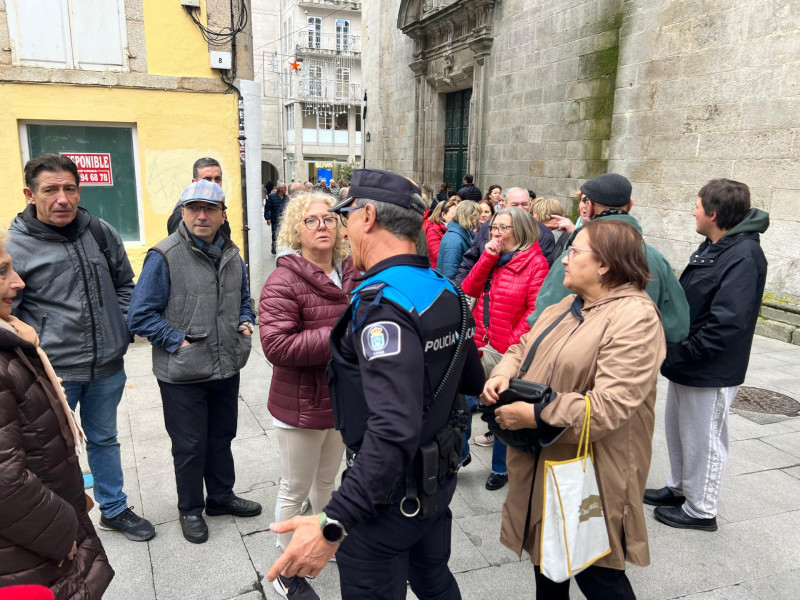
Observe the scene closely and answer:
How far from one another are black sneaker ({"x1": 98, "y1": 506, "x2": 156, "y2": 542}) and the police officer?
182 centimetres

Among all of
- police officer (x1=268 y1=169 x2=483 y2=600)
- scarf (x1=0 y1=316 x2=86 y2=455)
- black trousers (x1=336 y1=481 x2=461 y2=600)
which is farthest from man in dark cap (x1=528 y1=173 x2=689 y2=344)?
scarf (x1=0 y1=316 x2=86 y2=455)

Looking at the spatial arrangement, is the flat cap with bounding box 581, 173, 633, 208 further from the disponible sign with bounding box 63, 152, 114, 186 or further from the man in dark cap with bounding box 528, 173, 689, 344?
the disponible sign with bounding box 63, 152, 114, 186

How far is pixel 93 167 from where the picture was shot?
260 inches

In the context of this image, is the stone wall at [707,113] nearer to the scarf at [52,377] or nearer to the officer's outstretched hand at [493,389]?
the officer's outstretched hand at [493,389]

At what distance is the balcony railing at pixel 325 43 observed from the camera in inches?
1646

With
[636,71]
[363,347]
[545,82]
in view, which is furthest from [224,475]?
[545,82]

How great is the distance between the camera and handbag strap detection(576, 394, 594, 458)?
2.03 metres

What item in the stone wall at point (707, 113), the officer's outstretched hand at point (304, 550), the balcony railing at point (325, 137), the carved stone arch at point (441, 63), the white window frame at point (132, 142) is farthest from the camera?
the balcony railing at point (325, 137)

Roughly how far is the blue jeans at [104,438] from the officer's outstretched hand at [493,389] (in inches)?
87.4

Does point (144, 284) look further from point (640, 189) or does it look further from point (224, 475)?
point (640, 189)

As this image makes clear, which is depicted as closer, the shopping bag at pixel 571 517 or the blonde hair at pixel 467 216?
the shopping bag at pixel 571 517

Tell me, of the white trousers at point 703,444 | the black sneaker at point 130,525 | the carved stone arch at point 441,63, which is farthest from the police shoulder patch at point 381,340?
the carved stone arch at point 441,63

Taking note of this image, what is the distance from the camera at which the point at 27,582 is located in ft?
5.80

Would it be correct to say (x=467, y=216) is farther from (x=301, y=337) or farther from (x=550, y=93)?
(x=550, y=93)
